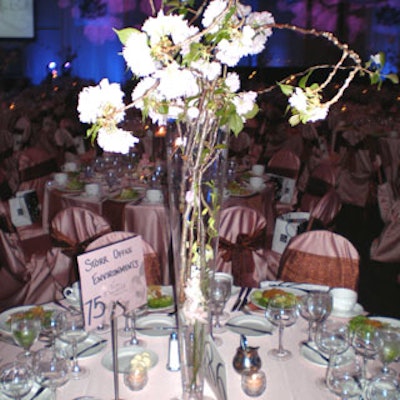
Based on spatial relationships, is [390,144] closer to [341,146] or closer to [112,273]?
[341,146]

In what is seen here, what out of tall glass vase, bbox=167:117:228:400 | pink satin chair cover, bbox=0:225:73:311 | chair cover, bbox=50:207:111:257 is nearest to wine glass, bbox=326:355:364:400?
tall glass vase, bbox=167:117:228:400

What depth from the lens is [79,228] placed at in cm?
298

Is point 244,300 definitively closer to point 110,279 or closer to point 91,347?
point 91,347

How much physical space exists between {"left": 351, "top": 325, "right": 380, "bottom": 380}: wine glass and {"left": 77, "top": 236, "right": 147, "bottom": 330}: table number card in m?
0.63

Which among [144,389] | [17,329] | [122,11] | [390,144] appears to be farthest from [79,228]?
[122,11]

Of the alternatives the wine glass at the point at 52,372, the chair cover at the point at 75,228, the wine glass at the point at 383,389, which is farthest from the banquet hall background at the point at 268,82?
the wine glass at the point at 52,372

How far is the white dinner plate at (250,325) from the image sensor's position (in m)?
1.85

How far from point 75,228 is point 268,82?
13143 millimetres

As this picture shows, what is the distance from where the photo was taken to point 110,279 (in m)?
1.43

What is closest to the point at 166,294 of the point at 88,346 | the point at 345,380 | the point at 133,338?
the point at 133,338

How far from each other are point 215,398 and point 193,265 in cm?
43

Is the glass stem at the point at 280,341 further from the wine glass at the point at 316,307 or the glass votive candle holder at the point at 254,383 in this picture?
the glass votive candle holder at the point at 254,383

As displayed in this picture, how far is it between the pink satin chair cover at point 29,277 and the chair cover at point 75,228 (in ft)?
0.70

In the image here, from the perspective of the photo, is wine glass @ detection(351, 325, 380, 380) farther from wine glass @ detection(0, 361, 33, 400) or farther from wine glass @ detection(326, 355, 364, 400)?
wine glass @ detection(0, 361, 33, 400)
